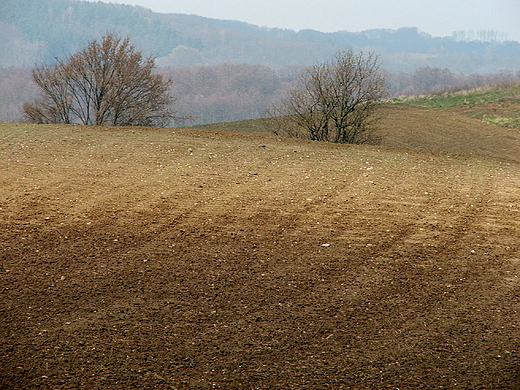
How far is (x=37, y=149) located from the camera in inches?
428

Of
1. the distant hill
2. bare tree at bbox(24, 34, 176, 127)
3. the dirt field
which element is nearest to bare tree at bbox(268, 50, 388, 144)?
the dirt field

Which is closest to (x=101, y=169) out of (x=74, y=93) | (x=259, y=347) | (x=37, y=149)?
(x=37, y=149)

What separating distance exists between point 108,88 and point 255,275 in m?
22.9

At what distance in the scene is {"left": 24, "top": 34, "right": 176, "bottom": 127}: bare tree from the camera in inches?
1002

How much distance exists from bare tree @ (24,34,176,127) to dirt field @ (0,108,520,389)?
16.0 m

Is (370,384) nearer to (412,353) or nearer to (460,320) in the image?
(412,353)

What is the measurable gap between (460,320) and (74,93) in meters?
27.3

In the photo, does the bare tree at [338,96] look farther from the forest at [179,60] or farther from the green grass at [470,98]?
the forest at [179,60]

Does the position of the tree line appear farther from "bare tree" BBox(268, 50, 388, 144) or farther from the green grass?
"bare tree" BBox(268, 50, 388, 144)

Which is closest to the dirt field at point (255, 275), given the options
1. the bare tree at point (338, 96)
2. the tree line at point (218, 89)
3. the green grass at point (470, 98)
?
the bare tree at point (338, 96)

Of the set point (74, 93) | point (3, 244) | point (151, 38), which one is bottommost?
point (3, 244)

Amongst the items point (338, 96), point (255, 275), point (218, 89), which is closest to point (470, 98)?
point (338, 96)

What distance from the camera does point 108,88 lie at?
85.4 feet

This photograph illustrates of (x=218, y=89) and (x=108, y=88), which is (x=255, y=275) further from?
(x=218, y=89)
